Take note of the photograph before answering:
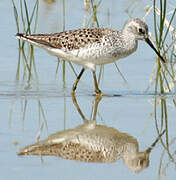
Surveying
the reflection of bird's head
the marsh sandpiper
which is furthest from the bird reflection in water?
the marsh sandpiper

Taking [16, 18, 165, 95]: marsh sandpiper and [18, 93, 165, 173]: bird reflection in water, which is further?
[16, 18, 165, 95]: marsh sandpiper

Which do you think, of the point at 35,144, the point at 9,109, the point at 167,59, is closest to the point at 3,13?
the point at 167,59

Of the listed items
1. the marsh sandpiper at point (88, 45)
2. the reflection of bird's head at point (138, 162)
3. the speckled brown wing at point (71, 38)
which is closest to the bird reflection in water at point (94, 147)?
the reflection of bird's head at point (138, 162)

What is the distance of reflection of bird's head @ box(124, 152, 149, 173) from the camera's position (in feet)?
22.6

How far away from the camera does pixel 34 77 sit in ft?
34.7

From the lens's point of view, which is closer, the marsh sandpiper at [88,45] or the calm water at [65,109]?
the calm water at [65,109]

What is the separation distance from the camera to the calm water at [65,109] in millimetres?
6712

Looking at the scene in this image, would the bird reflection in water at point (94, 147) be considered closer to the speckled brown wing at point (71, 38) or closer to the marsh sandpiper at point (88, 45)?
the marsh sandpiper at point (88, 45)

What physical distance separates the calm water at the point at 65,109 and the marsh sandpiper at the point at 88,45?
47 cm

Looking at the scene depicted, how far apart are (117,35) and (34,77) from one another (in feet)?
4.78

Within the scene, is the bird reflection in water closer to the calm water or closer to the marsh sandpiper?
the calm water

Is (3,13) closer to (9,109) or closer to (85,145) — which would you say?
A: (9,109)

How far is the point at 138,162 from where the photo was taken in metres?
7.07

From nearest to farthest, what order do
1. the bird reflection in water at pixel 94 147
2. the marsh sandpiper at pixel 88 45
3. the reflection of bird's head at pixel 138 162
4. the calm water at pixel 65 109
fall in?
the calm water at pixel 65 109 < the reflection of bird's head at pixel 138 162 < the bird reflection in water at pixel 94 147 < the marsh sandpiper at pixel 88 45
